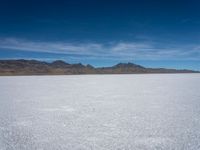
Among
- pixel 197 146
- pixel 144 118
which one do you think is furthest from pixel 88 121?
pixel 197 146

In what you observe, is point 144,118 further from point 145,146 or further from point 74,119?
point 145,146

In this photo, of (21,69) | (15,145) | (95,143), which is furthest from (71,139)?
(21,69)

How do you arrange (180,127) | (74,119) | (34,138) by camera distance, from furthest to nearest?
(74,119) → (180,127) → (34,138)

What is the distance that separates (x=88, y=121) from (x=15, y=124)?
2169 mm

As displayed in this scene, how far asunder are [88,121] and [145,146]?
3.01m

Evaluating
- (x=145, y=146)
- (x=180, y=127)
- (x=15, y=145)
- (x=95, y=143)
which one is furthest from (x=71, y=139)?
(x=180, y=127)

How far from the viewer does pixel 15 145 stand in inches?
233

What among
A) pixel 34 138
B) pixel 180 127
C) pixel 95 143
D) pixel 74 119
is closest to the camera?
pixel 95 143

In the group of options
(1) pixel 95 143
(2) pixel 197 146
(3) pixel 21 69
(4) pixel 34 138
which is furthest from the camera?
(3) pixel 21 69

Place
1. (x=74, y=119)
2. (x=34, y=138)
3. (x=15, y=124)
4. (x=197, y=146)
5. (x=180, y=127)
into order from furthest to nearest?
(x=74, y=119) < (x=15, y=124) < (x=180, y=127) < (x=34, y=138) < (x=197, y=146)

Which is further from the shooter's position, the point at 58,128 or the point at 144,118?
the point at 144,118

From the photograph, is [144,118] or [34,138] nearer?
[34,138]

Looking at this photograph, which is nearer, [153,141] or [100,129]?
[153,141]

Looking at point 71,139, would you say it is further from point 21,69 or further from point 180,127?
point 21,69
